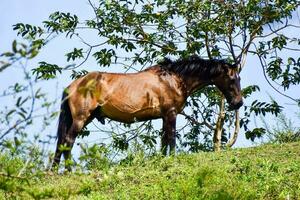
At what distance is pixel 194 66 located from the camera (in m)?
10.9

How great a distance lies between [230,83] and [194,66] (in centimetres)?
74

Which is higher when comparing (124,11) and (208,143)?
(124,11)

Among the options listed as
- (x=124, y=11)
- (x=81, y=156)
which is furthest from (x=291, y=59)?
(x=81, y=156)

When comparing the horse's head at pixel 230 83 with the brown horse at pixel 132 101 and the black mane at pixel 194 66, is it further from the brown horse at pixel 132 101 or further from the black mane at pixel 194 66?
the brown horse at pixel 132 101

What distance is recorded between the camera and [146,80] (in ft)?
34.3

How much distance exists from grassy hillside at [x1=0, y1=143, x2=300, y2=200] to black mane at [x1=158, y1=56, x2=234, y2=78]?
2.24 meters

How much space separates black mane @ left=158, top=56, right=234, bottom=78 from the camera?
10.8m

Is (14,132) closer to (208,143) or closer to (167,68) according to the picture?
(167,68)

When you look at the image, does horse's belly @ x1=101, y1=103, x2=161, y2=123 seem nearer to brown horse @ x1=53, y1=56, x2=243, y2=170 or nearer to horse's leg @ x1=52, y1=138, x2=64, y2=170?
brown horse @ x1=53, y1=56, x2=243, y2=170

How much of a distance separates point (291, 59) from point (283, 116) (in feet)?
4.59

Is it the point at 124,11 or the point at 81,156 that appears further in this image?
the point at 124,11

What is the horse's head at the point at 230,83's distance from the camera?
11086 millimetres

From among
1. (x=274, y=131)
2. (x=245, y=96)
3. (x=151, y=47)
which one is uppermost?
(x=151, y=47)

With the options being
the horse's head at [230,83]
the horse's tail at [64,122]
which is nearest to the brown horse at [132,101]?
the horse's tail at [64,122]
